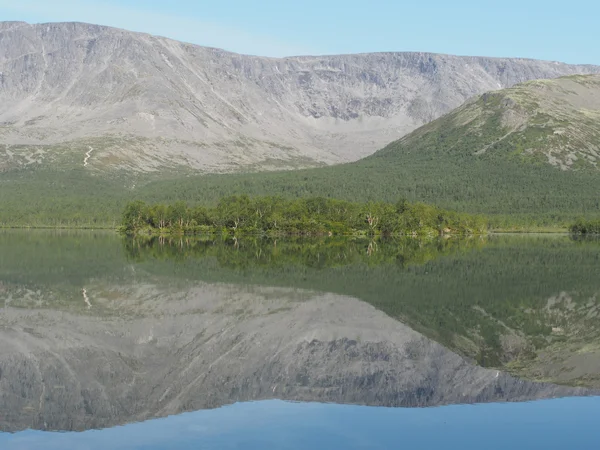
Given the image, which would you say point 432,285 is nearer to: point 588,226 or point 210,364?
point 210,364

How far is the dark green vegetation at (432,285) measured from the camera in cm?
2694

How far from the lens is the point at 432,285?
45.5 metres

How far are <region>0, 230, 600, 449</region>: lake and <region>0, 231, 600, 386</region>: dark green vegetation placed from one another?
16cm

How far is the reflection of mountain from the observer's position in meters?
19.7

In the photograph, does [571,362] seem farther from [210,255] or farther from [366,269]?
[210,255]

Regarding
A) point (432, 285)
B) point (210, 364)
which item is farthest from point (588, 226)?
point (210, 364)

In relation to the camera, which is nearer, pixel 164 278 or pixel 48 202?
pixel 164 278

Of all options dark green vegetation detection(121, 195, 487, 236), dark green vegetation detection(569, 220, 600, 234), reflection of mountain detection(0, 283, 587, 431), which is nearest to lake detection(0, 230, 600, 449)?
reflection of mountain detection(0, 283, 587, 431)

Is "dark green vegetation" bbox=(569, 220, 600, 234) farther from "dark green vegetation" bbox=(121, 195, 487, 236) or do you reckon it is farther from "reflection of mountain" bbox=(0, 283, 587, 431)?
"reflection of mountain" bbox=(0, 283, 587, 431)

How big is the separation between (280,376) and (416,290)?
71.8 feet

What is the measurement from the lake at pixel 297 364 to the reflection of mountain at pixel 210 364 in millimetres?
77

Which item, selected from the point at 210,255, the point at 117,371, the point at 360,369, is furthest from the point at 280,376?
the point at 210,255

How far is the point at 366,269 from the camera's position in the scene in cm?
5694

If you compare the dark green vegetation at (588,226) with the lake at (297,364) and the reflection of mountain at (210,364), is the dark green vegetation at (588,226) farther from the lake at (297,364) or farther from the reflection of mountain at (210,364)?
the reflection of mountain at (210,364)
